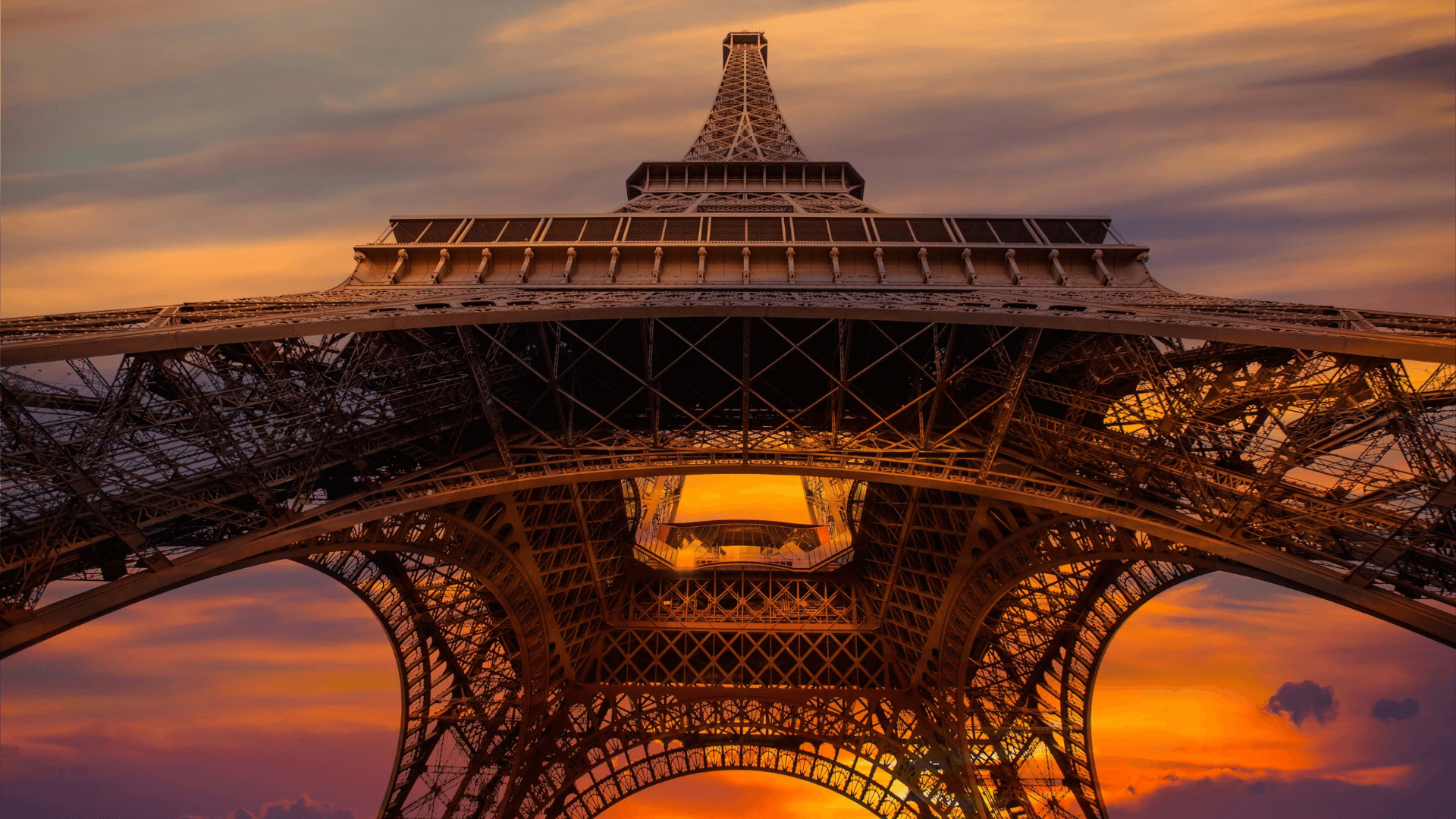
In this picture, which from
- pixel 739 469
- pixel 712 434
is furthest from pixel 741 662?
pixel 739 469

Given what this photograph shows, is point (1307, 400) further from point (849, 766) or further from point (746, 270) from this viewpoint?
point (849, 766)

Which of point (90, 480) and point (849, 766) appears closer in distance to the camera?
point (90, 480)

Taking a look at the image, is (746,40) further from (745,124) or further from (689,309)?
(689,309)

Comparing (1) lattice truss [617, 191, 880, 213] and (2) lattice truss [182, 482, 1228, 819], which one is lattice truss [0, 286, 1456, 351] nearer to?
(2) lattice truss [182, 482, 1228, 819]

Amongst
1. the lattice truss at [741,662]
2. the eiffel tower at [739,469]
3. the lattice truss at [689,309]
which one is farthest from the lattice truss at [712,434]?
the lattice truss at [741,662]

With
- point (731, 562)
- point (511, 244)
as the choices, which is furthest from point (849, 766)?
point (511, 244)

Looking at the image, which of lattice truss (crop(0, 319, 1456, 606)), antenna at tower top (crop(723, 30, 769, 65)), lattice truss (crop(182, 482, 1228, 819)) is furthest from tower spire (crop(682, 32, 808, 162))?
lattice truss (crop(0, 319, 1456, 606))

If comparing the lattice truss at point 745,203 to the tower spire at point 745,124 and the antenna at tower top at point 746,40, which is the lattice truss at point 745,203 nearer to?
the tower spire at point 745,124
